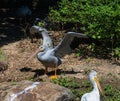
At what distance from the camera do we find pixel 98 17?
1005 cm

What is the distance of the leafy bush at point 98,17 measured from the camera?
9930mm

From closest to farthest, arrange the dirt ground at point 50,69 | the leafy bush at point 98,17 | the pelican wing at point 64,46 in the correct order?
the pelican wing at point 64,46, the dirt ground at point 50,69, the leafy bush at point 98,17

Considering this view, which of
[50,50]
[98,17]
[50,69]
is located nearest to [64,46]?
[50,50]

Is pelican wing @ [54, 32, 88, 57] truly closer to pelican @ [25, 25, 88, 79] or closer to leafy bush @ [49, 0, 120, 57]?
pelican @ [25, 25, 88, 79]

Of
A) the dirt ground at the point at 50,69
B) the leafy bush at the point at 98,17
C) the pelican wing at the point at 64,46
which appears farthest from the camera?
the leafy bush at the point at 98,17

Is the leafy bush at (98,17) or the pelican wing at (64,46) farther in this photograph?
the leafy bush at (98,17)

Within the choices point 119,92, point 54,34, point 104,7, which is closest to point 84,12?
point 104,7

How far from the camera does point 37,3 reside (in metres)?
15.2

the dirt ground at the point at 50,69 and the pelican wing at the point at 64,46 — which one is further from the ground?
the pelican wing at the point at 64,46

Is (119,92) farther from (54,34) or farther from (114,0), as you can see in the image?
(54,34)

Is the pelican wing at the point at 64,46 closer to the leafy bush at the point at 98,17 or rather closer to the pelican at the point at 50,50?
the pelican at the point at 50,50

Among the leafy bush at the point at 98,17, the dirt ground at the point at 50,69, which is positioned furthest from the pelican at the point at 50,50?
the leafy bush at the point at 98,17

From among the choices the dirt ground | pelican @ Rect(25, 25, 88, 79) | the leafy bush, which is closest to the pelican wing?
pelican @ Rect(25, 25, 88, 79)

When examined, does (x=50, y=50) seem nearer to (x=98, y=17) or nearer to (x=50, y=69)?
(x=50, y=69)
